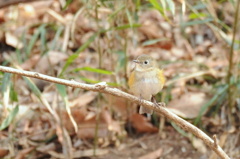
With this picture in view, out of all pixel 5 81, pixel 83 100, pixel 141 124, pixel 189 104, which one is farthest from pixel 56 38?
pixel 5 81

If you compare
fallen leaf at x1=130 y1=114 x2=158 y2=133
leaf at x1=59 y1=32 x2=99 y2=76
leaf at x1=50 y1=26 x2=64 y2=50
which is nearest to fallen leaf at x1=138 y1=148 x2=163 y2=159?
fallen leaf at x1=130 y1=114 x2=158 y2=133

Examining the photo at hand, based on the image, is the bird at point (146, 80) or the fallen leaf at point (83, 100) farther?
the fallen leaf at point (83, 100)

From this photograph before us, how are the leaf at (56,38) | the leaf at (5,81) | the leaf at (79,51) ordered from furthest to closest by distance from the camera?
1. the leaf at (56,38)
2. the leaf at (79,51)
3. the leaf at (5,81)

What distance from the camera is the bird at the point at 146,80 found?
12.3 ft

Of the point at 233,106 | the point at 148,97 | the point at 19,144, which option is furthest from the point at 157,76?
the point at 19,144

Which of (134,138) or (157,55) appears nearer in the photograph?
(134,138)

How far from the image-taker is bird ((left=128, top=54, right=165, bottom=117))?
12.3 feet

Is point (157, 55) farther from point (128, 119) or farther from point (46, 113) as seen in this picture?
point (46, 113)

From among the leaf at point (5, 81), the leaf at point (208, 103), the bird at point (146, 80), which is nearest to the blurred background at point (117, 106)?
the leaf at point (208, 103)

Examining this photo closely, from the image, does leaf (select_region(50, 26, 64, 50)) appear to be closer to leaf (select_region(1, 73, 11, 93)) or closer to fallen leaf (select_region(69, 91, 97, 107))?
fallen leaf (select_region(69, 91, 97, 107))

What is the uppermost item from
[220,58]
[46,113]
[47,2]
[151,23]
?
[47,2]

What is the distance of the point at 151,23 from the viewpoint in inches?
265

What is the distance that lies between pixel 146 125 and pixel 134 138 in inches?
8.0

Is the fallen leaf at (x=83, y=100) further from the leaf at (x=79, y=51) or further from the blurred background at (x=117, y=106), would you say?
the leaf at (x=79, y=51)
